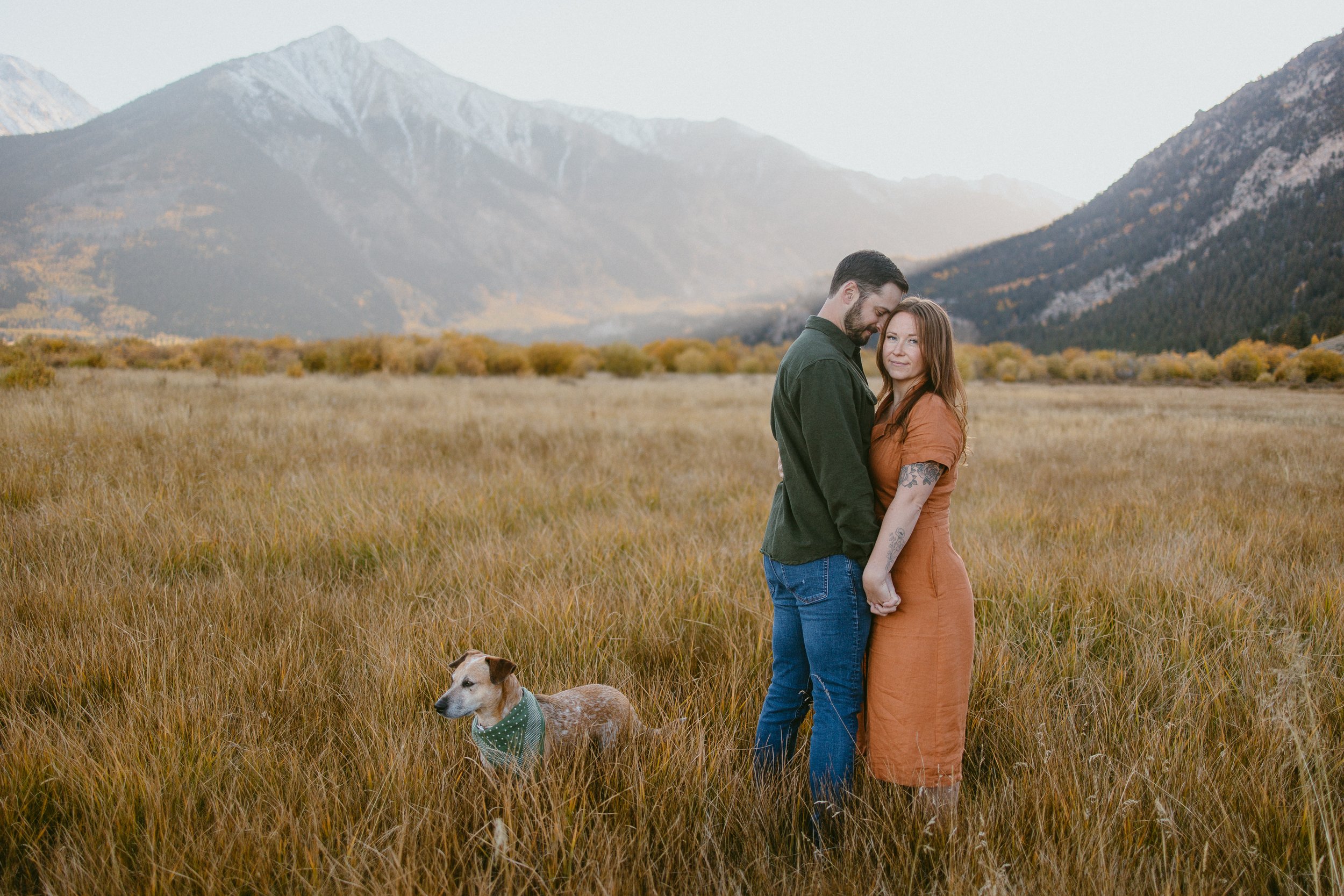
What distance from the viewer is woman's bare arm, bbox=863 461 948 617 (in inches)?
75.2

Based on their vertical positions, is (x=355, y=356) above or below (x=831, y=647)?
above

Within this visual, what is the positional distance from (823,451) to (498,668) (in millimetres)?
1425

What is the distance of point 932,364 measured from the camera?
201cm

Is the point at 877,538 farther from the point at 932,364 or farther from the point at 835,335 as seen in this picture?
the point at 835,335

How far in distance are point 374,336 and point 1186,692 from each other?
36.0 metres

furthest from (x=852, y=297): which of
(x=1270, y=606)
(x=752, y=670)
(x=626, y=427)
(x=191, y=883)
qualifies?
(x=626, y=427)

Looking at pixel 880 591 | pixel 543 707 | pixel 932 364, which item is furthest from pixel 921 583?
pixel 543 707

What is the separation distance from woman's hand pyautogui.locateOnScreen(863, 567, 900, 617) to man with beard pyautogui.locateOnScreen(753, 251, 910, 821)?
0.22ft

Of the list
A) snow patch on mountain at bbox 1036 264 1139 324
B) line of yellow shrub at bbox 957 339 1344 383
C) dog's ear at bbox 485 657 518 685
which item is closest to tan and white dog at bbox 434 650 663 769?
dog's ear at bbox 485 657 518 685

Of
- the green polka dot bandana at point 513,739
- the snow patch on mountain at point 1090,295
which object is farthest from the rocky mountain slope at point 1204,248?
the green polka dot bandana at point 513,739

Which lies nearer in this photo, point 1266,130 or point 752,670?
point 752,670

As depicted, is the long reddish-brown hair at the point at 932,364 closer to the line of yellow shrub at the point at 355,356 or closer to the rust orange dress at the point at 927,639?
the rust orange dress at the point at 927,639

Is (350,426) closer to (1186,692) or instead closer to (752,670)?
(752,670)

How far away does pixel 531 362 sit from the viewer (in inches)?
1421
